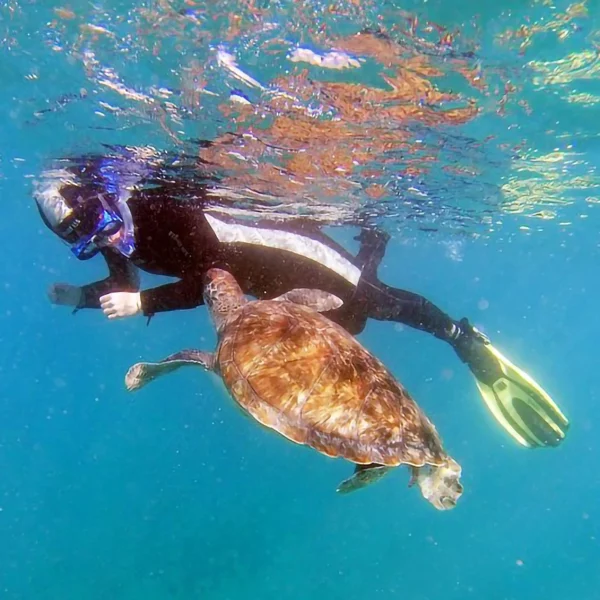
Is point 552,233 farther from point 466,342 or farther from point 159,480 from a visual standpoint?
point 159,480

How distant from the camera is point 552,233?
21344 mm

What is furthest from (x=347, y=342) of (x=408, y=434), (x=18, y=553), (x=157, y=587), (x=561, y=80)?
(x=18, y=553)

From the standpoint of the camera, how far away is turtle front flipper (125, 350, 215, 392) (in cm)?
517

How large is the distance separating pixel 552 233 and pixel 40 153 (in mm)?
20435

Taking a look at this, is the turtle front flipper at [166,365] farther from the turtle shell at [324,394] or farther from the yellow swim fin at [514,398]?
the yellow swim fin at [514,398]

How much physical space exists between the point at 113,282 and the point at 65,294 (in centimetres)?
72

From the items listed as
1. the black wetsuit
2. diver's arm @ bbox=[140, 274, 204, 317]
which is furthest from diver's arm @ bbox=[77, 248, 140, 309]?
diver's arm @ bbox=[140, 274, 204, 317]

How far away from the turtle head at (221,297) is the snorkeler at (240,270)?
0.54 meters

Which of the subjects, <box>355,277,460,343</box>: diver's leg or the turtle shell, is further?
<box>355,277,460,343</box>: diver's leg

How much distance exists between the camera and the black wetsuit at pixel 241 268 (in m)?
7.20

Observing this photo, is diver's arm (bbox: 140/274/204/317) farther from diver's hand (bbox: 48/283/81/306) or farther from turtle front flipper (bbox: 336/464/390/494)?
turtle front flipper (bbox: 336/464/390/494)

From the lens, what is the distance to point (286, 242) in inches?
311

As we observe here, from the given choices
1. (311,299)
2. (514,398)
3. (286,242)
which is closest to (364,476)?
(311,299)

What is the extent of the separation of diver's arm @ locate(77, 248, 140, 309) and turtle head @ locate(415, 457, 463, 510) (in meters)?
5.26
